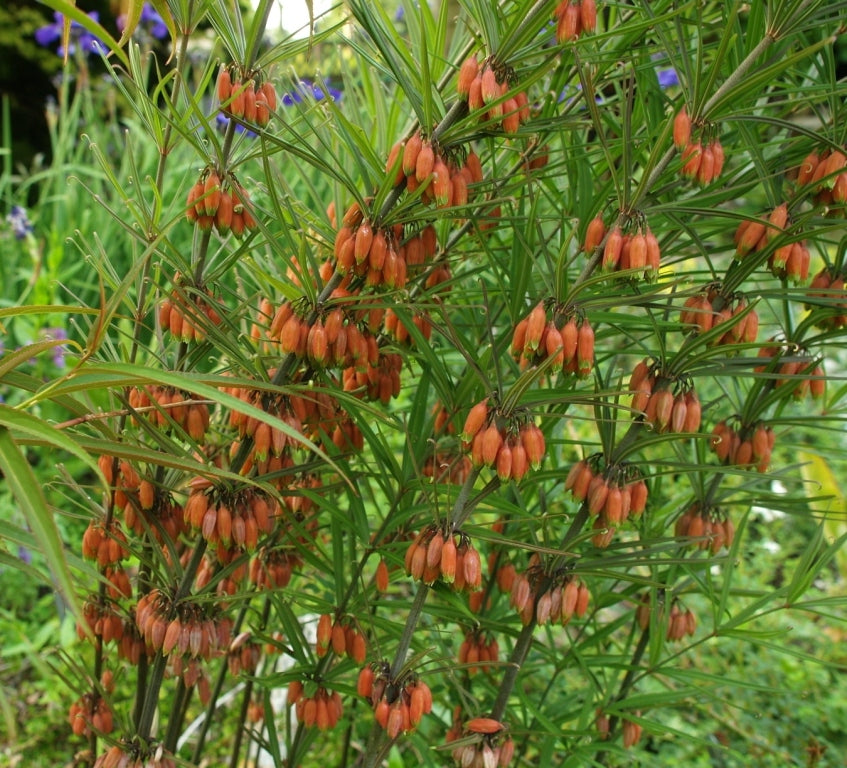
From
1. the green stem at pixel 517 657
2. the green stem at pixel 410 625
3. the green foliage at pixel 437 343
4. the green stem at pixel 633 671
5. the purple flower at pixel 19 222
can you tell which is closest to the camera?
the green foliage at pixel 437 343

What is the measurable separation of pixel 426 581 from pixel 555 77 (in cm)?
85

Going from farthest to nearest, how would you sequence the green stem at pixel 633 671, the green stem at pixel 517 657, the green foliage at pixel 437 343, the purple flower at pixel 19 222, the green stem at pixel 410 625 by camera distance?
the purple flower at pixel 19 222
the green stem at pixel 633 671
the green stem at pixel 517 657
the green stem at pixel 410 625
the green foliage at pixel 437 343

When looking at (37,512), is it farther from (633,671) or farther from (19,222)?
(19,222)

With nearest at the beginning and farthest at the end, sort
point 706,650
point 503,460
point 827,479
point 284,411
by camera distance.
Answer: point 503,460 < point 284,411 < point 706,650 < point 827,479

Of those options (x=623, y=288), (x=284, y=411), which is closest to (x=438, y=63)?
(x=623, y=288)

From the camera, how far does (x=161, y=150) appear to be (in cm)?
129

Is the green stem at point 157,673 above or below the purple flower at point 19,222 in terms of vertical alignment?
below

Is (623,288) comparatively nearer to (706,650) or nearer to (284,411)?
(284,411)

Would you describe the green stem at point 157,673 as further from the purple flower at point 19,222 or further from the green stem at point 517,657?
the purple flower at point 19,222

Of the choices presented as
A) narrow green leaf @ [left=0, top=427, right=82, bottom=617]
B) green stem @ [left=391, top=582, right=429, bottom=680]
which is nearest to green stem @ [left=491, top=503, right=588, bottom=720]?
green stem @ [left=391, top=582, right=429, bottom=680]

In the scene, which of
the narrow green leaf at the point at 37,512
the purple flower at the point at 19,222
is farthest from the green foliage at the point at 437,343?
the purple flower at the point at 19,222

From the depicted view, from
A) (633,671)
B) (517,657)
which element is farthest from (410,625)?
(633,671)

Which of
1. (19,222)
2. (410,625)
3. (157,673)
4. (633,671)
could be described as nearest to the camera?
(410,625)

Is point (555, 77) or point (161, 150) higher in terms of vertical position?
point (555, 77)
